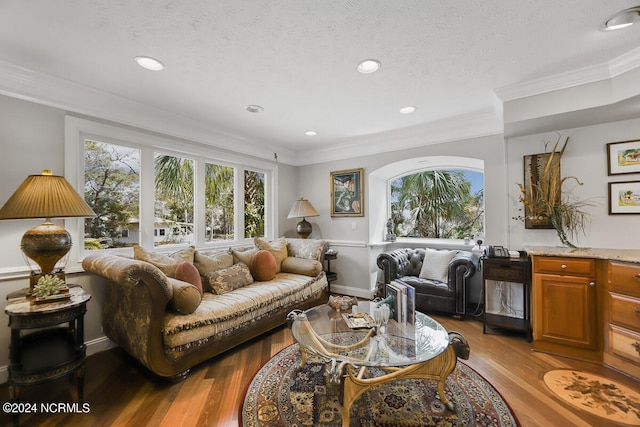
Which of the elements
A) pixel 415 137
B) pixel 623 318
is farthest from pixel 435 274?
pixel 415 137

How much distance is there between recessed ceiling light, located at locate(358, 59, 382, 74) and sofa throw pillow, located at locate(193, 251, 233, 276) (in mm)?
2451

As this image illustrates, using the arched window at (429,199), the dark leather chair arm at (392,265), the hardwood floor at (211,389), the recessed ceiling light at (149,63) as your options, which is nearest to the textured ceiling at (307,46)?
the recessed ceiling light at (149,63)

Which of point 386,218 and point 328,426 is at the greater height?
point 386,218

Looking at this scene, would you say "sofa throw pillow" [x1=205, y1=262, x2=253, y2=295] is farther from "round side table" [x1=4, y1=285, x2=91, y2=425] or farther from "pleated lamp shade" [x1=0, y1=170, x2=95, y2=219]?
"pleated lamp shade" [x1=0, y1=170, x2=95, y2=219]

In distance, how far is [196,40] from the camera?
1.80 m

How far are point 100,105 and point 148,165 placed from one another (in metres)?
0.67

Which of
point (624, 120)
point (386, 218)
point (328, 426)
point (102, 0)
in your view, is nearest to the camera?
point (102, 0)

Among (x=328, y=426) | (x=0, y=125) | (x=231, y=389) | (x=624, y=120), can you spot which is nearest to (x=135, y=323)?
(x=231, y=389)

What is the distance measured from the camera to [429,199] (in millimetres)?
4406

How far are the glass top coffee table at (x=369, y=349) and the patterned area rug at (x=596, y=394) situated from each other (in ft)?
2.88

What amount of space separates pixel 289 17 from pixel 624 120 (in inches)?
124

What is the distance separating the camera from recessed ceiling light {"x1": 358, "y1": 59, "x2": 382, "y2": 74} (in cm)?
206

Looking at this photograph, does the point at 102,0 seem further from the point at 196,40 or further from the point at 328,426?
the point at 328,426

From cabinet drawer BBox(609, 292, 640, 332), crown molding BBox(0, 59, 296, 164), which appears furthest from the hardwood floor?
crown molding BBox(0, 59, 296, 164)
